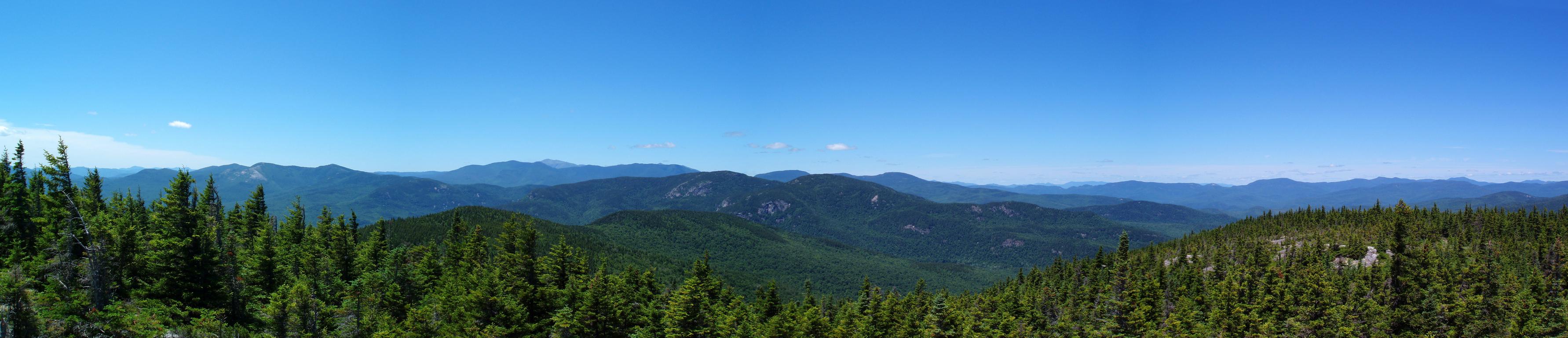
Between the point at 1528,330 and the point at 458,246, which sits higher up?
the point at 458,246

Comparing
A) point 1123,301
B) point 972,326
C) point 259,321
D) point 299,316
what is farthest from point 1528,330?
point 259,321

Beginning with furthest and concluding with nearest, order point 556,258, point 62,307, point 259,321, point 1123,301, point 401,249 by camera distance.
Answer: point 1123,301, point 401,249, point 556,258, point 259,321, point 62,307

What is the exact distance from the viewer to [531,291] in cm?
4459

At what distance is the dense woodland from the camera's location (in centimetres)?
3994

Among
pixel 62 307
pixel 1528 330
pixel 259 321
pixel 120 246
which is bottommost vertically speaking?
pixel 1528 330

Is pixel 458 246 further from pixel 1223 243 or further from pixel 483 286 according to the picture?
pixel 1223 243

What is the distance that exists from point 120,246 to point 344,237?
678 inches

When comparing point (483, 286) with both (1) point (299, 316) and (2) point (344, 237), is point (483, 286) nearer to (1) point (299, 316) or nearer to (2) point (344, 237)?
(1) point (299, 316)

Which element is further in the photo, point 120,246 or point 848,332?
point 848,332

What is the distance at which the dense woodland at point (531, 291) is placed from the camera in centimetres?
3994

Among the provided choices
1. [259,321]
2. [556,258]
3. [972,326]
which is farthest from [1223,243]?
[259,321]

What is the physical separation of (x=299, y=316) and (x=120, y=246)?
706 inches

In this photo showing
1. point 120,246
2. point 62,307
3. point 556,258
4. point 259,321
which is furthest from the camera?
point 556,258

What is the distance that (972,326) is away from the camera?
59875mm
